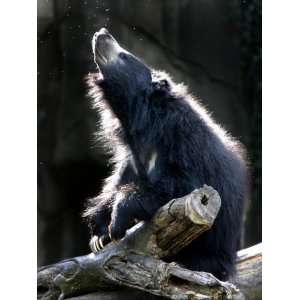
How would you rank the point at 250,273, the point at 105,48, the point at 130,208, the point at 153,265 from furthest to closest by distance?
the point at 105,48
the point at 250,273
the point at 130,208
the point at 153,265

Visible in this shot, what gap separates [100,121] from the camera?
3.18 meters

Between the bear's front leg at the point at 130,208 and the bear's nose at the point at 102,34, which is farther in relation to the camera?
the bear's nose at the point at 102,34

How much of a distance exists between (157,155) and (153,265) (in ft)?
1.91

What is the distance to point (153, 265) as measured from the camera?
257 cm

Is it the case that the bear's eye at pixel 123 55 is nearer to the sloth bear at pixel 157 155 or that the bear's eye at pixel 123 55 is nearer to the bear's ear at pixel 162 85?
the sloth bear at pixel 157 155

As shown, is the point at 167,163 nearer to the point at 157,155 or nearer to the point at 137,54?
the point at 157,155

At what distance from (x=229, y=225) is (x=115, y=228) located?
0.52 meters

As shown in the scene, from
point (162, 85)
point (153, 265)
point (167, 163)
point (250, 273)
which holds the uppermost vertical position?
point (162, 85)

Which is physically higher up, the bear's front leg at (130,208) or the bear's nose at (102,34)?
the bear's nose at (102,34)

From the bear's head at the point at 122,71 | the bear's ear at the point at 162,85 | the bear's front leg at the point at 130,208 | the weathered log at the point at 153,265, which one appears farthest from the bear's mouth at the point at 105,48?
the weathered log at the point at 153,265

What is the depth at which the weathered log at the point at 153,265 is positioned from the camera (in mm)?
2439

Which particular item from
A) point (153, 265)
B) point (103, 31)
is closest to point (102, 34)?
point (103, 31)

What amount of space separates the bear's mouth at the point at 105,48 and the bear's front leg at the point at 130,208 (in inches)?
25.6
